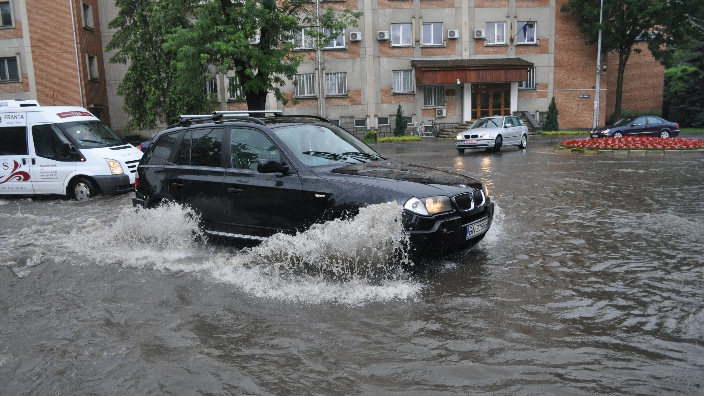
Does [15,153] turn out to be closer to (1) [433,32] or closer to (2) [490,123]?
(2) [490,123]

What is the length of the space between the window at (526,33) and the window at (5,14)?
31.0 metres

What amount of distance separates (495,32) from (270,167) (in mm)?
34291

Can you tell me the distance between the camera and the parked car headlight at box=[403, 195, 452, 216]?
549cm

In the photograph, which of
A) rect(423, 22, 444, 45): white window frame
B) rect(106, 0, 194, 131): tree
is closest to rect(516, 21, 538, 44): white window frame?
rect(423, 22, 444, 45): white window frame

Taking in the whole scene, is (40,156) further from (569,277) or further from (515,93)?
(515,93)

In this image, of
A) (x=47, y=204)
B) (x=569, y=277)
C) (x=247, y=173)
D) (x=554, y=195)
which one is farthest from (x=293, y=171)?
(x=47, y=204)

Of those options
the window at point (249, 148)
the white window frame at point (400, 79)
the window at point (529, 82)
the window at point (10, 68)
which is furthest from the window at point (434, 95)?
the window at point (249, 148)

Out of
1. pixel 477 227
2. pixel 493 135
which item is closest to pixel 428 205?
pixel 477 227

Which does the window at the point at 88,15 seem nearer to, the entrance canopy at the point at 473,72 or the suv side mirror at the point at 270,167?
the entrance canopy at the point at 473,72

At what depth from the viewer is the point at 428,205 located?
218 inches

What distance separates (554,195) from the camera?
36.9ft

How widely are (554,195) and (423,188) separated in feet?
21.3

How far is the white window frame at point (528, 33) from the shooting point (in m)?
36.8

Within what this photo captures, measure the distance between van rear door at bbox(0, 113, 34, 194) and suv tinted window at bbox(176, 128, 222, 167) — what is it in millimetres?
7783
